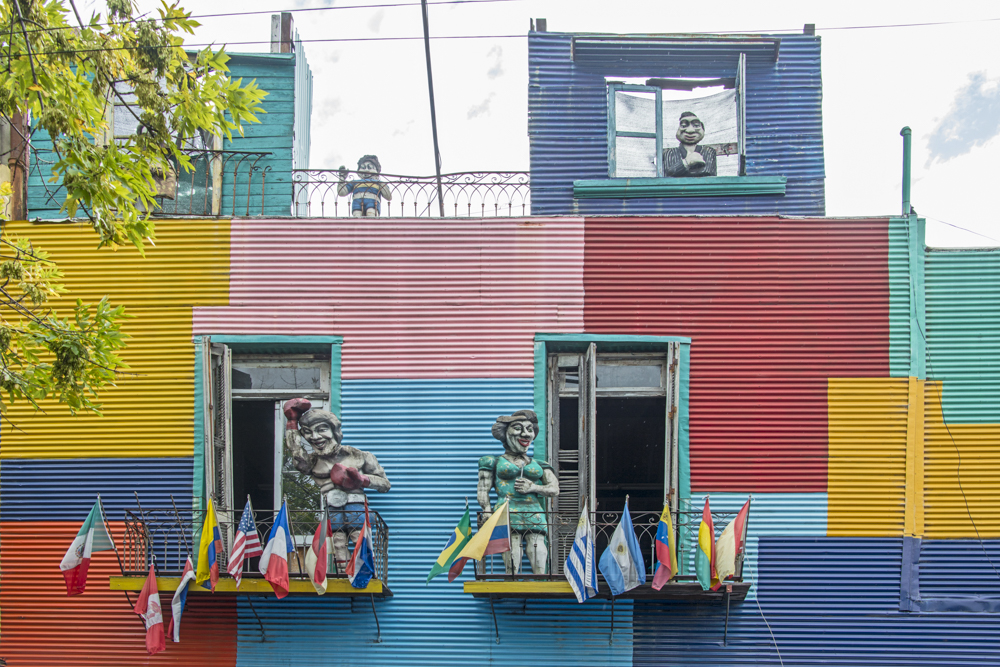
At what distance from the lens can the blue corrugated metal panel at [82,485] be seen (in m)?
9.57

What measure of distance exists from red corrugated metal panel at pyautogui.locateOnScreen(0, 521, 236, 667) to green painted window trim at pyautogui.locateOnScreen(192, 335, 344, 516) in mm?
946

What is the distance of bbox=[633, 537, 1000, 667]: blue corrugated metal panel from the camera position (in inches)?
362

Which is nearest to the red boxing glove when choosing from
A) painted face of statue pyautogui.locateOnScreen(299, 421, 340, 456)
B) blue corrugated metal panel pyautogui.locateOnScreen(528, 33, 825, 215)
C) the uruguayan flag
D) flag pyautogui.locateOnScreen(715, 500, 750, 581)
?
painted face of statue pyautogui.locateOnScreen(299, 421, 340, 456)

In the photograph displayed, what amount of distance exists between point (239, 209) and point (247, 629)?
194 inches

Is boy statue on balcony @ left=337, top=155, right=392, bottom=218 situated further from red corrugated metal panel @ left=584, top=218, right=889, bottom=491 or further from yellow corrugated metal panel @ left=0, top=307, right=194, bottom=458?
red corrugated metal panel @ left=584, top=218, right=889, bottom=491

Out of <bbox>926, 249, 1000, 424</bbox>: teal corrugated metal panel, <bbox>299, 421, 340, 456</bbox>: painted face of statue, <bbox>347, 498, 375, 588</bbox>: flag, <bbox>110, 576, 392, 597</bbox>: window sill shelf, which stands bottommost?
<bbox>110, 576, 392, 597</bbox>: window sill shelf

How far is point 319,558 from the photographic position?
845 centimetres

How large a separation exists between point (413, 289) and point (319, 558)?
293 centimetres

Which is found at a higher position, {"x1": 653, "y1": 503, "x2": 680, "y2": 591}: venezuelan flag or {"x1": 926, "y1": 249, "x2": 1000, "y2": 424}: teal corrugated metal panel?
{"x1": 926, "y1": 249, "x2": 1000, "y2": 424}: teal corrugated metal panel

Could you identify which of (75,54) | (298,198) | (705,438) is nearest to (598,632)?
(705,438)

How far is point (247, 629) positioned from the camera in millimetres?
9344

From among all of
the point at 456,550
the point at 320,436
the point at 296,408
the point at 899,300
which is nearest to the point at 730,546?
the point at 456,550

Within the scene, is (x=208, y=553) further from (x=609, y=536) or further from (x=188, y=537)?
(x=609, y=536)

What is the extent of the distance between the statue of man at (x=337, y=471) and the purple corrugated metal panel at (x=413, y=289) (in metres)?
0.75
